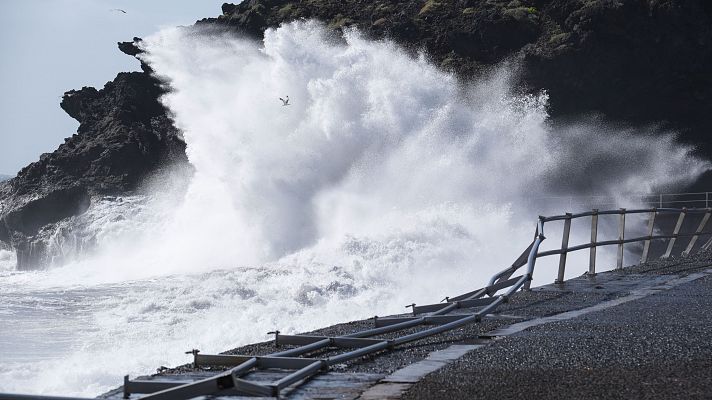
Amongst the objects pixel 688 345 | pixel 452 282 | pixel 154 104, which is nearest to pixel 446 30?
pixel 154 104

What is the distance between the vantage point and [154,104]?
183 ft

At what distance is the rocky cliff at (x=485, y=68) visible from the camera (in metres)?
44.9

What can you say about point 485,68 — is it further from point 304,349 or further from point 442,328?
point 304,349

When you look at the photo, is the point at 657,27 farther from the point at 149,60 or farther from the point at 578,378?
the point at 578,378

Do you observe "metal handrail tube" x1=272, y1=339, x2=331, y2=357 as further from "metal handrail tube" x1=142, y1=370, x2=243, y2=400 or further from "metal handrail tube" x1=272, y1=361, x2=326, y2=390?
"metal handrail tube" x1=142, y1=370, x2=243, y2=400

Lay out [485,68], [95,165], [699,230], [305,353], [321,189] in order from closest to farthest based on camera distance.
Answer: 1. [305,353]
2. [699,230]
3. [321,189]
4. [485,68]
5. [95,165]

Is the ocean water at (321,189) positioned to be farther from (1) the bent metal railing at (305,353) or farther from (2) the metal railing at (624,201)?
(1) the bent metal railing at (305,353)

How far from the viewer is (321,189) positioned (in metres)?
36.6

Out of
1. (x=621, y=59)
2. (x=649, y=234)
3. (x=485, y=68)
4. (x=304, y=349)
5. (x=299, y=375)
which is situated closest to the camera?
(x=299, y=375)

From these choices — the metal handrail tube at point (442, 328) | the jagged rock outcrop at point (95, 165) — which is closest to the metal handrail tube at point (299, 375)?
the metal handrail tube at point (442, 328)

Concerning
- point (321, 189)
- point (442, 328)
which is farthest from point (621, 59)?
point (442, 328)

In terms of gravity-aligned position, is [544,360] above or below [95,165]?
below

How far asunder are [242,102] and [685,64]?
64.9 feet

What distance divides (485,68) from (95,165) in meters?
21.1
